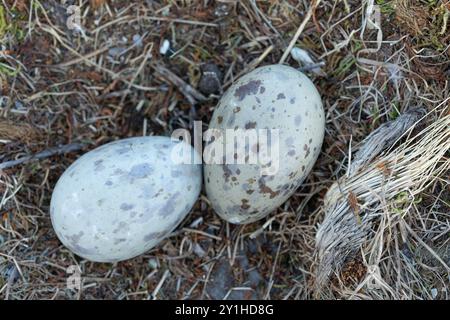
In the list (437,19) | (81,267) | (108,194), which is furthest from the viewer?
(81,267)

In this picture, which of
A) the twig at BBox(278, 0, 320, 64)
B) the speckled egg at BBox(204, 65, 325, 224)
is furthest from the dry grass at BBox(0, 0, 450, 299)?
the speckled egg at BBox(204, 65, 325, 224)

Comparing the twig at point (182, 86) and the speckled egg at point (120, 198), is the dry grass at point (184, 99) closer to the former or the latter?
the twig at point (182, 86)

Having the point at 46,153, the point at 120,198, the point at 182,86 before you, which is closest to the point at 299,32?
the point at 182,86

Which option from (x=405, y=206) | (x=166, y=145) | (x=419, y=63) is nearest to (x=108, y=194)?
(x=166, y=145)

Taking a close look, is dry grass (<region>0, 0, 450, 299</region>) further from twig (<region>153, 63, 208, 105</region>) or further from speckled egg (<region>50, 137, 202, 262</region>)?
speckled egg (<region>50, 137, 202, 262</region>)

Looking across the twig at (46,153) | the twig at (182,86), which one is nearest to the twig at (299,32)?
the twig at (182,86)
